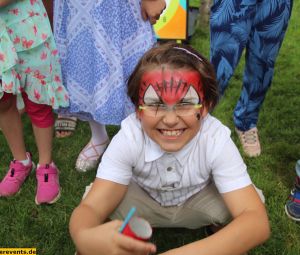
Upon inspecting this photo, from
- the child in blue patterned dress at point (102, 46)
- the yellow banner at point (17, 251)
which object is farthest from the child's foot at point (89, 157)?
the yellow banner at point (17, 251)

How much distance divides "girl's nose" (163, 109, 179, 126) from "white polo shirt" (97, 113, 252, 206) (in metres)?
0.18

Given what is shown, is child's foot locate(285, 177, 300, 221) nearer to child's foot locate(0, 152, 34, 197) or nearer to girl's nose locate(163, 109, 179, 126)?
girl's nose locate(163, 109, 179, 126)

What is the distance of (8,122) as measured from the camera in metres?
2.26

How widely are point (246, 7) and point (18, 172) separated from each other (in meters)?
1.45

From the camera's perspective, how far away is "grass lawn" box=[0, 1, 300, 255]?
2.07 metres

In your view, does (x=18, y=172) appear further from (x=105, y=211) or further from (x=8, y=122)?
(x=105, y=211)

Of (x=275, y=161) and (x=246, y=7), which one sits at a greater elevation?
(x=246, y=7)

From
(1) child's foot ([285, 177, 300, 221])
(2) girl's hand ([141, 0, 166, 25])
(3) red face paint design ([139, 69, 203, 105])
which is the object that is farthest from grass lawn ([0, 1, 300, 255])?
(2) girl's hand ([141, 0, 166, 25])

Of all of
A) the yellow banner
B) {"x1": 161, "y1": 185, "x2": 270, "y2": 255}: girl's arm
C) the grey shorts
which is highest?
{"x1": 161, "y1": 185, "x2": 270, "y2": 255}: girl's arm

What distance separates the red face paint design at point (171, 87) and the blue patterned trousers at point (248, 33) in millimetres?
659

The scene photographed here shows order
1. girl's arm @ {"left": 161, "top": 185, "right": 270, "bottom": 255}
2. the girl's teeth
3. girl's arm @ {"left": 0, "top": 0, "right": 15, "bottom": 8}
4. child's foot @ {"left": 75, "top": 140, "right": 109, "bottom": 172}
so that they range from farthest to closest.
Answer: child's foot @ {"left": 75, "top": 140, "right": 109, "bottom": 172}, girl's arm @ {"left": 0, "top": 0, "right": 15, "bottom": 8}, the girl's teeth, girl's arm @ {"left": 161, "top": 185, "right": 270, "bottom": 255}

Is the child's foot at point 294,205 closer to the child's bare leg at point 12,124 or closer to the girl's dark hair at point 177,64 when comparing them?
the girl's dark hair at point 177,64

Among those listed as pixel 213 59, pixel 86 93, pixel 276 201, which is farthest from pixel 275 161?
pixel 86 93

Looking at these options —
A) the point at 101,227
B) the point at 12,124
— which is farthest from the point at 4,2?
the point at 101,227
